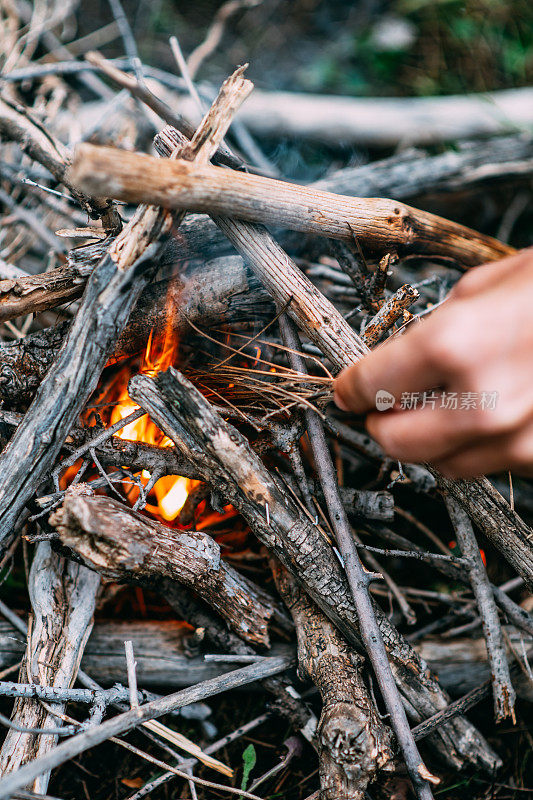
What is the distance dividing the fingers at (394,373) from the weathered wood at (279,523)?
0.45 m

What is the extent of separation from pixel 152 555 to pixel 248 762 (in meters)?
0.98

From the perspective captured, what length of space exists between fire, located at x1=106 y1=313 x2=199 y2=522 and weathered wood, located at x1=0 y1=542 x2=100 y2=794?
1.21 ft

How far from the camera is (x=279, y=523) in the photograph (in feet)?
5.20

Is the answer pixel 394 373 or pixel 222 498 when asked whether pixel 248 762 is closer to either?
pixel 222 498

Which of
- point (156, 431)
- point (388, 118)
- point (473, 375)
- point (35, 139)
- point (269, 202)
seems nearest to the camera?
point (473, 375)

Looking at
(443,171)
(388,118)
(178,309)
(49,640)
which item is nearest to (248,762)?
(49,640)

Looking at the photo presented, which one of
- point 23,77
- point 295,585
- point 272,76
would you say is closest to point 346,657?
point 295,585

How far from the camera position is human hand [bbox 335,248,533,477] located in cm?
99

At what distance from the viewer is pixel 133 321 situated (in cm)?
182

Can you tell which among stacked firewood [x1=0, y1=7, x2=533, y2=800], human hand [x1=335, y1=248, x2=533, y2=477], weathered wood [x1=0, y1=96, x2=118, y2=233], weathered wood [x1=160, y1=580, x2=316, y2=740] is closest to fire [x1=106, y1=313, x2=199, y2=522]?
stacked firewood [x1=0, y1=7, x2=533, y2=800]

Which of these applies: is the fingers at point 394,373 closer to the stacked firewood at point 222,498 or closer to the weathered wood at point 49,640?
the stacked firewood at point 222,498

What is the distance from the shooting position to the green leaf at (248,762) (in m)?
1.72

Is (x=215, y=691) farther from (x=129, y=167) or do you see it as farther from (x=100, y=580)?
(x=129, y=167)

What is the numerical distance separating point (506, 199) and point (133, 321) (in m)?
2.89
